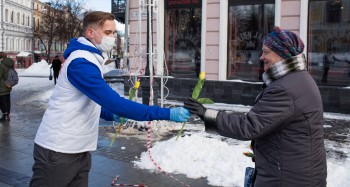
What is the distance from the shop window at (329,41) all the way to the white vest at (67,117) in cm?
1008

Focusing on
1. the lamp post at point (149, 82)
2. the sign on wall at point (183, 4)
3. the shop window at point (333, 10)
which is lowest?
the lamp post at point (149, 82)

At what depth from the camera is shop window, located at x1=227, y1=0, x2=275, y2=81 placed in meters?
12.9

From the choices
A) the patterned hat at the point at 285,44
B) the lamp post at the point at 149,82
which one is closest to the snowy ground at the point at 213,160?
the lamp post at the point at 149,82

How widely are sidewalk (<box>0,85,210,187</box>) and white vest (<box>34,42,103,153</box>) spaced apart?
8.67 feet

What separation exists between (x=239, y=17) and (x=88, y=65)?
10.9 meters

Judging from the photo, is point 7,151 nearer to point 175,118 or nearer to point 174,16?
point 175,118

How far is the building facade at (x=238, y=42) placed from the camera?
38.5 ft

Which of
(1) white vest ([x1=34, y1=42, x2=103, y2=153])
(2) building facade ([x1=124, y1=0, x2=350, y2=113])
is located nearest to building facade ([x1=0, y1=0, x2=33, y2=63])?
(2) building facade ([x1=124, y1=0, x2=350, y2=113])

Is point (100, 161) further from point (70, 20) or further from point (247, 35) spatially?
point (70, 20)

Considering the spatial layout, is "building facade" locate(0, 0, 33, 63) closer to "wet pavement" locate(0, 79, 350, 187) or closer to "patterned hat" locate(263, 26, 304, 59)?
"wet pavement" locate(0, 79, 350, 187)

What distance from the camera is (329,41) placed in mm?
11930

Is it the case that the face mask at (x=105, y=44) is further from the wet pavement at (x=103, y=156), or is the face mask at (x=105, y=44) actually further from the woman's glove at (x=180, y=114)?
the wet pavement at (x=103, y=156)

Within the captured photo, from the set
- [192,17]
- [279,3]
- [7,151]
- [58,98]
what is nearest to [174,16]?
[192,17]

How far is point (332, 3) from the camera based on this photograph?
38.6ft
